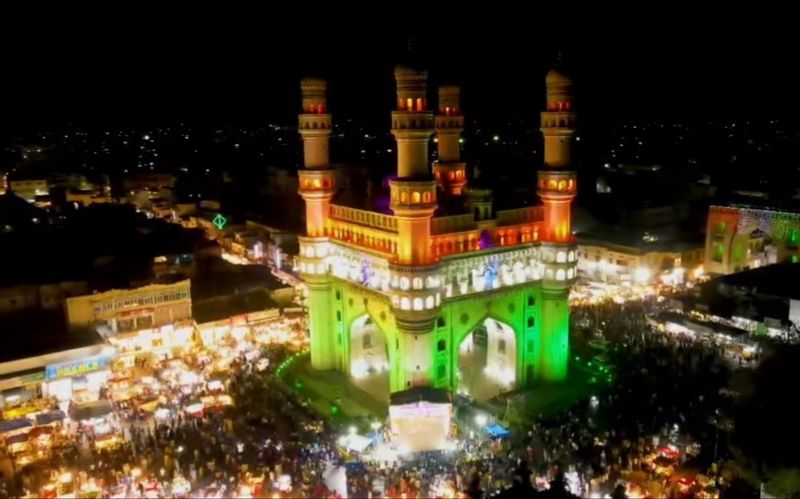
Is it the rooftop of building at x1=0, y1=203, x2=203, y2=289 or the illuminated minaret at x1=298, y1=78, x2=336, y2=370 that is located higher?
the illuminated minaret at x1=298, y1=78, x2=336, y2=370

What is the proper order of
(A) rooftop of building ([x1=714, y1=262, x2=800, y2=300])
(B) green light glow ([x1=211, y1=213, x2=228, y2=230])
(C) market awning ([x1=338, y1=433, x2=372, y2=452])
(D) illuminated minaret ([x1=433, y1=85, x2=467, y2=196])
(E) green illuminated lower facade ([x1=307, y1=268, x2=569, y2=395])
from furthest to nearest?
1. (B) green light glow ([x1=211, y1=213, x2=228, y2=230])
2. (A) rooftop of building ([x1=714, y1=262, x2=800, y2=300])
3. (D) illuminated minaret ([x1=433, y1=85, x2=467, y2=196])
4. (E) green illuminated lower facade ([x1=307, y1=268, x2=569, y2=395])
5. (C) market awning ([x1=338, y1=433, x2=372, y2=452])

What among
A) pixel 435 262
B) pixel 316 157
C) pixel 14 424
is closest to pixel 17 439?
pixel 14 424

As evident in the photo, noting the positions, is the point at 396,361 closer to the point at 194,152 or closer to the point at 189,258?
the point at 189,258

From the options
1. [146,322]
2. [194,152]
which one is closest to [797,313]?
[146,322]

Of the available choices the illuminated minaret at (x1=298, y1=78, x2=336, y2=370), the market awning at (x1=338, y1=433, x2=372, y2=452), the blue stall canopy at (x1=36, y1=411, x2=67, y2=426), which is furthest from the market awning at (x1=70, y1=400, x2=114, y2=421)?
the illuminated minaret at (x1=298, y1=78, x2=336, y2=370)

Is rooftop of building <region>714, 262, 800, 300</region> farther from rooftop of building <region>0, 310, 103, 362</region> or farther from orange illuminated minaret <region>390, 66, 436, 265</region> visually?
rooftop of building <region>0, 310, 103, 362</region>

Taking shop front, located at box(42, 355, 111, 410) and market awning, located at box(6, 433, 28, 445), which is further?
shop front, located at box(42, 355, 111, 410)

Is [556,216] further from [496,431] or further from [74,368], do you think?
[74,368]
